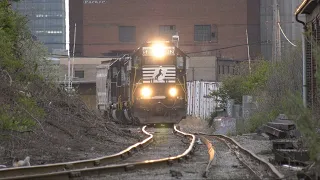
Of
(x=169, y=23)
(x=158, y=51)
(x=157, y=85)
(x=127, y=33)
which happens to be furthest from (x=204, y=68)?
(x=157, y=85)

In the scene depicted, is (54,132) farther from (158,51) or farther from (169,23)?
(169,23)

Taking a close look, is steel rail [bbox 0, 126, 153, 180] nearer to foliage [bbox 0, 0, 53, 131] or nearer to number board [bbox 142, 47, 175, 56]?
foliage [bbox 0, 0, 53, 131]

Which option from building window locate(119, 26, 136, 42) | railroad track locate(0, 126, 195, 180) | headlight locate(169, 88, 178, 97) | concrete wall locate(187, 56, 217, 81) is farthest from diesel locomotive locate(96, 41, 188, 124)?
building window locate(119, 26, 136, 42)

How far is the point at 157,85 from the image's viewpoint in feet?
102

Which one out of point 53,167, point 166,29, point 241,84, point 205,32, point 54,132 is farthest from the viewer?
point 205,32

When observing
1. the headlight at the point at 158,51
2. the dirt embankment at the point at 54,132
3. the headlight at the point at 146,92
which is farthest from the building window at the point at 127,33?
the dirt embankment at the point at 54,132

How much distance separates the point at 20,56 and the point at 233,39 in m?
59.5

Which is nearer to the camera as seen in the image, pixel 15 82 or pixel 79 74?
pixel 15 82

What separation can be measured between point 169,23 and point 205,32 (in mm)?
4727

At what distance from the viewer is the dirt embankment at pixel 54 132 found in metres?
15.3

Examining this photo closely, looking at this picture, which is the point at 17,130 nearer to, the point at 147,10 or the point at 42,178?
the point at 42,178

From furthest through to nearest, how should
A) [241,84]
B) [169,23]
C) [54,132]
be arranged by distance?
[169,23], [241,84], [54,132]

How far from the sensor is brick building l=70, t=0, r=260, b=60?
81.4m

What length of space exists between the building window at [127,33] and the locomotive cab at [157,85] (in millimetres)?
50783
